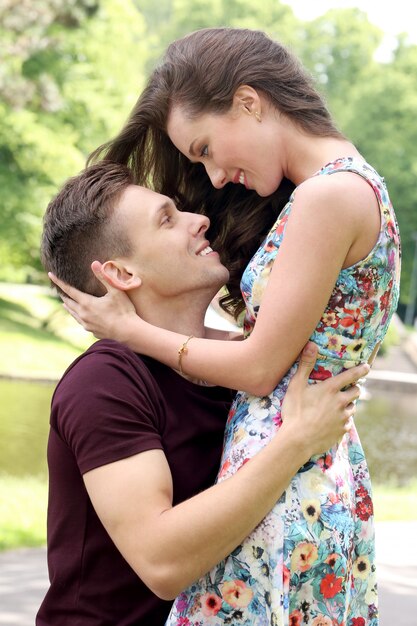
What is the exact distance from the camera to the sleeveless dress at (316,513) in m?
2.43

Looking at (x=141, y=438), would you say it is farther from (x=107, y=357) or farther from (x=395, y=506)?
(x=395, y=506)

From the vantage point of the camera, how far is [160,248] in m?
2.79

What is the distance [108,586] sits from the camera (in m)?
2.43

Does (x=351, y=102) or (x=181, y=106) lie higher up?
(x=181, y=106)

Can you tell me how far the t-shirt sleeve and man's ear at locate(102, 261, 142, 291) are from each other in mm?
320

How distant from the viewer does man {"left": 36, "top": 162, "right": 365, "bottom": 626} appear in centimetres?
Result: 227

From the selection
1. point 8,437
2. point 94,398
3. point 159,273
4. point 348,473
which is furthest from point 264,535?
point 8,437

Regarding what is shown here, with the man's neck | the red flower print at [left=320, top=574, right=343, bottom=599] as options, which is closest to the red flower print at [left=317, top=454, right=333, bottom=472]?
the red flower print at [left=320, top=574, right=343, bottom=599]

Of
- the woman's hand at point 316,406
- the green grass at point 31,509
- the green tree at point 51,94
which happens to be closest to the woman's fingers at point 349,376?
the woman's hand at point 316,406

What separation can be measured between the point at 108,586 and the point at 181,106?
141cm

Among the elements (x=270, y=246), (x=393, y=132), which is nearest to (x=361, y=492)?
(x=270, y=246)

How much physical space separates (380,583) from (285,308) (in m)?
4.32

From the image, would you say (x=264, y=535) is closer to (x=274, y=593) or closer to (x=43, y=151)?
(x=274, y=593)

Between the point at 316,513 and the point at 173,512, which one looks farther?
the point at 316,513
